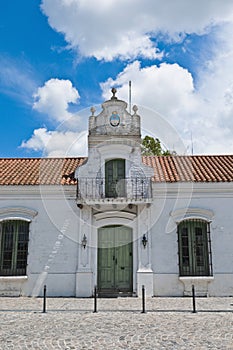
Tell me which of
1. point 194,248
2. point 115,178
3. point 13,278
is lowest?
point 13,278

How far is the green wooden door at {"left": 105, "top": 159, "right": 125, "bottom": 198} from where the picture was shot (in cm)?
1436

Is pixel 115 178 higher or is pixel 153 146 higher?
pixel 153 146

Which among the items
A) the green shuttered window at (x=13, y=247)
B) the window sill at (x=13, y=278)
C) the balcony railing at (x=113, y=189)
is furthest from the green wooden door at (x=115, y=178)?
the window sill at (x=13, y=278)

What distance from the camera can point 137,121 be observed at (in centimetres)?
1497

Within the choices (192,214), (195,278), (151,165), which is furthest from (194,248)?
(151,165)

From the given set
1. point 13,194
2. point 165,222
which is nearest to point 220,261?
point 165,222

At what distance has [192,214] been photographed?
14.0m

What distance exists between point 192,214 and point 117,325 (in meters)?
6.83

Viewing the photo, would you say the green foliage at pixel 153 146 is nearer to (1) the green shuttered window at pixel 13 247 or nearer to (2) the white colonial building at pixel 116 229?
(2) the white colonial building at pixel 116 229

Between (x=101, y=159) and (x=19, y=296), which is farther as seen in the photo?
(x=101, y=159)

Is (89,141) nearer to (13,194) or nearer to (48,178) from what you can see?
(48,178)

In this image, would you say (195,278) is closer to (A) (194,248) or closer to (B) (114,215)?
(A) (194,248)

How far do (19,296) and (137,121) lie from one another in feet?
28.3

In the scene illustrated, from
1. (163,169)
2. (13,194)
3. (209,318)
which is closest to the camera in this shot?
(209,318)
